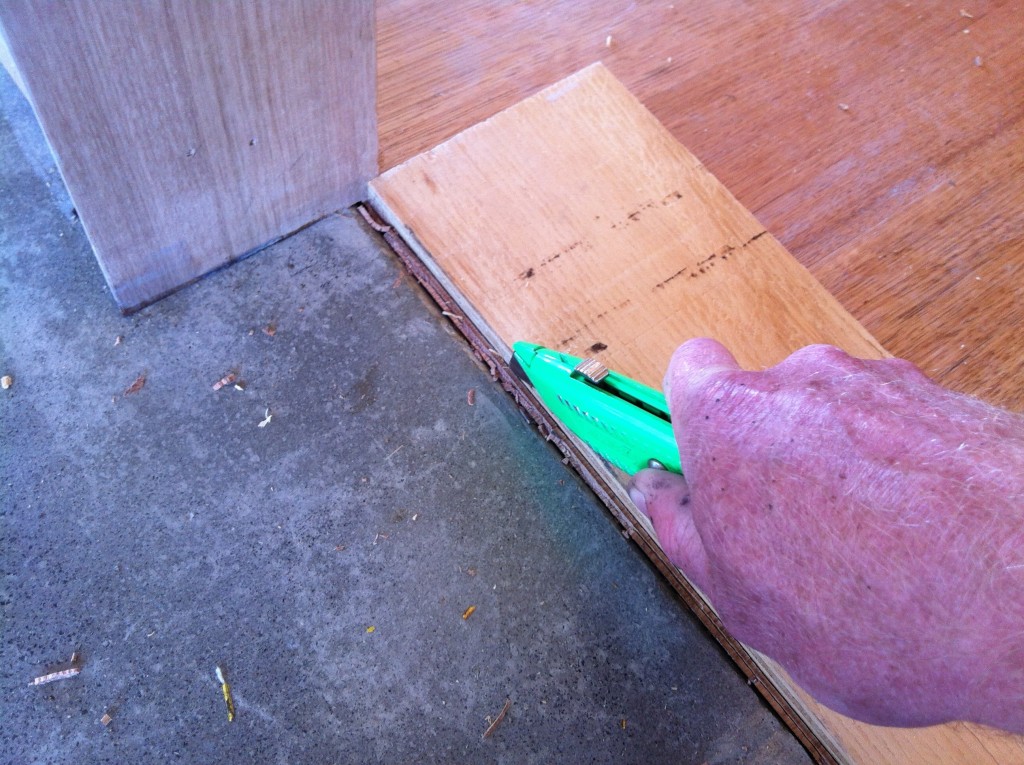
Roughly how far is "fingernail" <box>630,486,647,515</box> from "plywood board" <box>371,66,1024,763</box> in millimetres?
115

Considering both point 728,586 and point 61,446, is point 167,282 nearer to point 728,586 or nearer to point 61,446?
point 61,446

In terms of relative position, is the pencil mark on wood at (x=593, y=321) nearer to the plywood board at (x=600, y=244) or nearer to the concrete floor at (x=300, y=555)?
the plywood board at (x=600, y=244)

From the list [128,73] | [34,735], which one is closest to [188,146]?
[128,73]

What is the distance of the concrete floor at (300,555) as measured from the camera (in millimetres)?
928

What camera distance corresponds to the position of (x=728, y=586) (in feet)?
2.48

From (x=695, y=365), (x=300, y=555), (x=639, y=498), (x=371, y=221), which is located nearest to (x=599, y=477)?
(x=639, y=498)

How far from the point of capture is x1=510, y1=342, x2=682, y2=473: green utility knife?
2.87 ft

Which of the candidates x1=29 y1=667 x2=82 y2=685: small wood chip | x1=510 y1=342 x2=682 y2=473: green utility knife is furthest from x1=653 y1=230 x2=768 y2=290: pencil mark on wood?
x1=29 y1=667 x2=82 y2=685: small wood chip

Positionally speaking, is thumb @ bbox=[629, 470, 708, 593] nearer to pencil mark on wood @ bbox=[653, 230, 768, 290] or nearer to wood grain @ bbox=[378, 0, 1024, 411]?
pencil mark on wood @ bbox=[653, 230, 768, 290]

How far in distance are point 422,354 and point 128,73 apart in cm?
50

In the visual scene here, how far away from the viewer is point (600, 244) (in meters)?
1.19

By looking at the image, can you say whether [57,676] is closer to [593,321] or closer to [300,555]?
[300,555]

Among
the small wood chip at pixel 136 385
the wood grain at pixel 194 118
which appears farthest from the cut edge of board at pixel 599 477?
the small wood chip at pixel 136 385

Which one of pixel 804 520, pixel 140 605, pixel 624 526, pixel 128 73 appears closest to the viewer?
pixel 804 520
